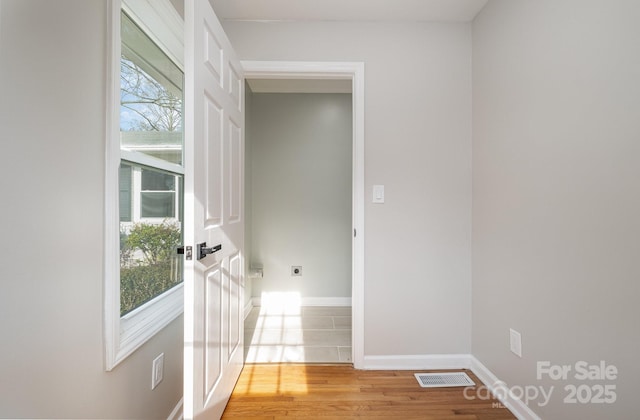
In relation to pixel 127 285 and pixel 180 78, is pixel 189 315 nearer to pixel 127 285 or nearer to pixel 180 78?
pixel 127 285

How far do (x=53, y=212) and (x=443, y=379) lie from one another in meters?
2.20

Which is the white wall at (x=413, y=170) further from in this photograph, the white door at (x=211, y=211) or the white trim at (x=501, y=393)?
the white door at (x=211, y=211)

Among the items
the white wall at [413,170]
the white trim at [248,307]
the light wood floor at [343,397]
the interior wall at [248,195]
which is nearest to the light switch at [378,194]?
the white wall at [413,170]

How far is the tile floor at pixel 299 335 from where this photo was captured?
2156mm

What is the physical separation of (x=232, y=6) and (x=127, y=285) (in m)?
1.79

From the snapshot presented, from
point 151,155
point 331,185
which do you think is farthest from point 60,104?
point 331,185

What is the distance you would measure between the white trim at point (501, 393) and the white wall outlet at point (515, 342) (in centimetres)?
25

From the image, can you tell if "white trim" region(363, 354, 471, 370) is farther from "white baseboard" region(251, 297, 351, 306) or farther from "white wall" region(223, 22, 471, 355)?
"white baseboard" region(251, 297, 351, 306)

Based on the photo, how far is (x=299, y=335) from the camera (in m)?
2.51

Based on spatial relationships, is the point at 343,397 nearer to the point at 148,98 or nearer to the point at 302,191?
the point at 148,98

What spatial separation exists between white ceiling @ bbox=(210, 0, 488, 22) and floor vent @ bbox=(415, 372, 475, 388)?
244 cm

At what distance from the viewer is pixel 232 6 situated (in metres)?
1.87

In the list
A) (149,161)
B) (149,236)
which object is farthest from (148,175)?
(149,236)

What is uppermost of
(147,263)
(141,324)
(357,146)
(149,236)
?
(357,146)
